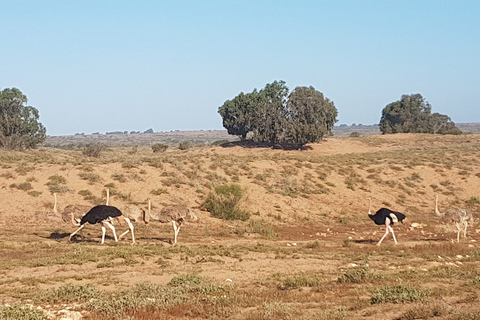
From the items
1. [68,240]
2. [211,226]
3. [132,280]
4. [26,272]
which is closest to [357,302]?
[132,280]

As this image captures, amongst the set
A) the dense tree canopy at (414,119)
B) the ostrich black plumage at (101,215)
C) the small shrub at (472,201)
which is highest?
the dense tree canopy at (414,119)

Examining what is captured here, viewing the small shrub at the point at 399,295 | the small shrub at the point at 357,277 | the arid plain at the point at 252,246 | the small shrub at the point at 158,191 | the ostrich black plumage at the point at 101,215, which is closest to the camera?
the small shrub at the point at 399,295

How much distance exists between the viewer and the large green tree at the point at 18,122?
1981 inches

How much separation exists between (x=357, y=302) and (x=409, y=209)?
73.1 feet

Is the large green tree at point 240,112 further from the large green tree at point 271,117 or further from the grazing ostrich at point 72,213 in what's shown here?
the grazing ostrich at point 72,213

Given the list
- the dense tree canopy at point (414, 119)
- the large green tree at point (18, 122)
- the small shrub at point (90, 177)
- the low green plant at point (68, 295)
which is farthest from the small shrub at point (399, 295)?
the dense tree canopy at point (414, 119)

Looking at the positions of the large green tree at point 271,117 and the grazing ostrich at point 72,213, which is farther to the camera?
the large green tree at point 271,117

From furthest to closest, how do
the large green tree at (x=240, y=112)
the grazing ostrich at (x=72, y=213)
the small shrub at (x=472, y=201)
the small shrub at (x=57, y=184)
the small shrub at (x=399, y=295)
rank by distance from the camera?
the large green tree at (x=240, y=112) < the small shrub at (x=472, y=201) < the small shrub at (x=57, y=184) < the grazing ostrich at (x=72, y=213) < the small shrub at (x=399, y=295)

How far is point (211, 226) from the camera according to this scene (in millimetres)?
22375

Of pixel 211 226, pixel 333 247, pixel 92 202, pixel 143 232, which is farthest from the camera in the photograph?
pixel 92 202

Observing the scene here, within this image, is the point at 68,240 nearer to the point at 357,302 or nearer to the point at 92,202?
the point at 92,202

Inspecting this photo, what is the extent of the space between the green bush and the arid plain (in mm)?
401

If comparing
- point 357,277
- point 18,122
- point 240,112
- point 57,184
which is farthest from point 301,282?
point 240,112

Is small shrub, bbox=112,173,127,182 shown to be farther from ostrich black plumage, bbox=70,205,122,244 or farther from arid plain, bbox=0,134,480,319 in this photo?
ostrich black plumage, bbox=70,205,122,244
